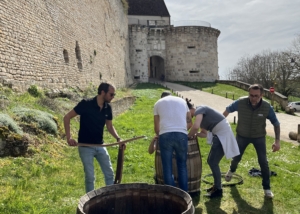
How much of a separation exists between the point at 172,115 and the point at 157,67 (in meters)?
38.4

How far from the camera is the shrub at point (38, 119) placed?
699 centimetres

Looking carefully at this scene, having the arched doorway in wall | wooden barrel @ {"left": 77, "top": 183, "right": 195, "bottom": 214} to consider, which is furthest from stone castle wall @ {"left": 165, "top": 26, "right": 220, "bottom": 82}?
wooden barrel @ {"left": 77, "top": 183, "right": 195, "bottom": 214}

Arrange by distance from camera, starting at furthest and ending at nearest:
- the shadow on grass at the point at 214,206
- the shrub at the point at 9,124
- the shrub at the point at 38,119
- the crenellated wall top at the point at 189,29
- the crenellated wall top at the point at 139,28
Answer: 1. the crenellated wall top at the point at 189,29
2. the crenellated wall top at the point at 139,28
3. the shrub at the point at 38,119
4. the shrub at the point at 9,124
5. the shadow on grass at the point at 214,206

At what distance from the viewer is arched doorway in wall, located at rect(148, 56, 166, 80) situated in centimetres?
4006

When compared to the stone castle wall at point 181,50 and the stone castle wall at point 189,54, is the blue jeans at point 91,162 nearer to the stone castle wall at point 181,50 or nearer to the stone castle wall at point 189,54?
the stone castle wall at point 181,50

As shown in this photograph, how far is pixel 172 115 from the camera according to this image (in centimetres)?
429

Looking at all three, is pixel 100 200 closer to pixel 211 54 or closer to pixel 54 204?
pixel 54 204

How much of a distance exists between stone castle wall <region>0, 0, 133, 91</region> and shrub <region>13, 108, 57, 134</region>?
2.02 m

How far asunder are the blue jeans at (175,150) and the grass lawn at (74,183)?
619 mm

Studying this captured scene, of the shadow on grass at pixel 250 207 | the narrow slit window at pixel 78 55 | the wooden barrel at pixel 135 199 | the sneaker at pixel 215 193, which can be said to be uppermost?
the narrow slit window at pixel 78 55

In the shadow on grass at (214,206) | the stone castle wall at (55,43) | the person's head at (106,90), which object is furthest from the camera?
the stone castle wall at (55,43)

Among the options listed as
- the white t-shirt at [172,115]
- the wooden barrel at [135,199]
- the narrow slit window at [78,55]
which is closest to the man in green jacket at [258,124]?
the white t-shirt at [172,115]

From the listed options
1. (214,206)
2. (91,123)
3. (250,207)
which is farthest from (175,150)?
(250,207)

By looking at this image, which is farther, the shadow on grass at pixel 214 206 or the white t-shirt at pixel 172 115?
the shadow on grass at pixel 214 206
